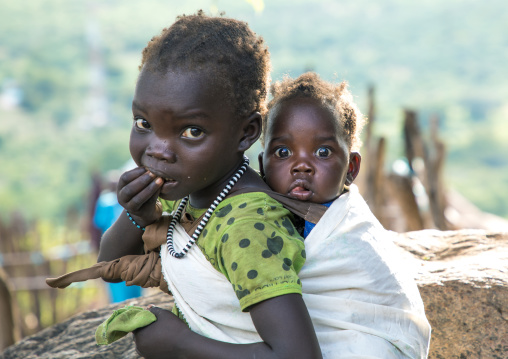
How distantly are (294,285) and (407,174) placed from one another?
5491 millimetres

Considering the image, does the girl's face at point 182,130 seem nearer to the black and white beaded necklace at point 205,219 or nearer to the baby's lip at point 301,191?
the black and white beaded necklace at point 205,219

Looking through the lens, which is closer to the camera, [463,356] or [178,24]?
[178,24]

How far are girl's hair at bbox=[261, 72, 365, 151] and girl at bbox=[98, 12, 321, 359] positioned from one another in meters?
0.17

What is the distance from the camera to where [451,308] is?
2830 mm

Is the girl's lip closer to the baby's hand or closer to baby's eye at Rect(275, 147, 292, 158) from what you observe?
the baby's hand

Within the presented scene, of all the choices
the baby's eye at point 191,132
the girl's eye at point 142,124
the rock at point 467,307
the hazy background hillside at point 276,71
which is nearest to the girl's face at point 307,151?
the baby's eye at point 191,132

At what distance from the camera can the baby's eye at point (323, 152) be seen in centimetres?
213

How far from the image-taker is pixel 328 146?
2.13 metres

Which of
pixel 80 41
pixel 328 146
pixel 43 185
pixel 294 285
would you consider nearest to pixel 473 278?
pixel 328 146

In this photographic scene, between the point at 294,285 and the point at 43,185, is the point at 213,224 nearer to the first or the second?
the point at 294,285

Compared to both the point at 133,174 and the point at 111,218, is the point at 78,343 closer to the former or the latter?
the point at 133,174

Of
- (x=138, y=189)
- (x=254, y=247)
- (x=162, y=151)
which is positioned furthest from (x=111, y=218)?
(x=254, y=247)

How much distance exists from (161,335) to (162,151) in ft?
1.94

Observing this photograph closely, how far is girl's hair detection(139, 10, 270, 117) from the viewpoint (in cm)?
187
